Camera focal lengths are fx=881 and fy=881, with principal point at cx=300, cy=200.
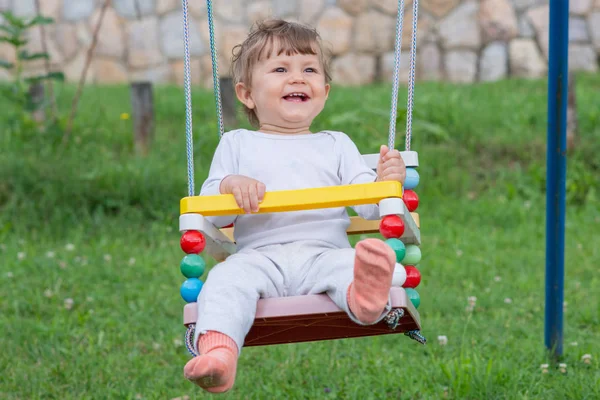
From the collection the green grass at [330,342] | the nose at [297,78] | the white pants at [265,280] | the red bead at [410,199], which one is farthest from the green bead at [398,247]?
the green grass at [330,342]

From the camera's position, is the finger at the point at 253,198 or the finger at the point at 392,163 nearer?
the finger at the point at 253,198

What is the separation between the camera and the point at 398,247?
2555mm

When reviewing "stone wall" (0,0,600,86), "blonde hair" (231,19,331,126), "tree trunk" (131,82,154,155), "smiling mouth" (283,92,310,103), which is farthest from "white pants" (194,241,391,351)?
"stone wall" (0,0,600,86)

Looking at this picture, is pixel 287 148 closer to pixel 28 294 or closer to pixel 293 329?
pixel 293 329

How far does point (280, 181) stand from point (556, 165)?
4.16 feet

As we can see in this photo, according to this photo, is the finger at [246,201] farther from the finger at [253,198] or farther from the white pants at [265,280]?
the white pants at [265,280]

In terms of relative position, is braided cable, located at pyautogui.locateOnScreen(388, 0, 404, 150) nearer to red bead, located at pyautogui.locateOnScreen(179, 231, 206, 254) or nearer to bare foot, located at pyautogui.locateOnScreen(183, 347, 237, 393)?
red bead, located at pyautogui.locateOnScreen(179, 231, 206, 254)

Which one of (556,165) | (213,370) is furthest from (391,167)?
(556,165)

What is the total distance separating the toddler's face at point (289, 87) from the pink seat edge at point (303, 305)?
0.74 metres

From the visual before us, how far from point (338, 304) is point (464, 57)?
295 inches

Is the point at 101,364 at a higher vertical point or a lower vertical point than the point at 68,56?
lower

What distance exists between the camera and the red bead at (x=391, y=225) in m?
2.49

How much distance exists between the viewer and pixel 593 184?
6.50 metres

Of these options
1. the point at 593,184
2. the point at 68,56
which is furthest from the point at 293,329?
the point at 68,56
